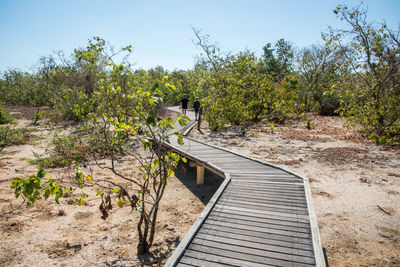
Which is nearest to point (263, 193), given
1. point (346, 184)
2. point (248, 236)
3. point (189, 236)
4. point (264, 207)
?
point (264, 207)

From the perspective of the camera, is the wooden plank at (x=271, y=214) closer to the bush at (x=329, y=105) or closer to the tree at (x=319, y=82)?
the tree at (x=319, y=82)

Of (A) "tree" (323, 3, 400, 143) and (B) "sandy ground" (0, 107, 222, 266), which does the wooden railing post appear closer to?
(B) "sandy ground" (0, 107, 222, 266)

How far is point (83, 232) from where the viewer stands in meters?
5.20

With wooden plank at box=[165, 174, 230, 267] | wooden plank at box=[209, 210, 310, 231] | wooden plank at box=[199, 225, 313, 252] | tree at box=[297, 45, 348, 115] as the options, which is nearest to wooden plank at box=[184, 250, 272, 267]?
wooden plank at box=[165, 174, 230, 267]

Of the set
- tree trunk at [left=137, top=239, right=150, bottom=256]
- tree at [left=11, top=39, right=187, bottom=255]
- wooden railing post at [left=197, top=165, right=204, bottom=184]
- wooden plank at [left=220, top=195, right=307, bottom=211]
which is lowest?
tree trunk at [left=137, top=239, right=150, bottom=256]

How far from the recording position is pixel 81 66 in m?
18.7

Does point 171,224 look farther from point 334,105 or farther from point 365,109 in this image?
point 334,105

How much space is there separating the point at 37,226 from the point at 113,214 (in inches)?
61.9

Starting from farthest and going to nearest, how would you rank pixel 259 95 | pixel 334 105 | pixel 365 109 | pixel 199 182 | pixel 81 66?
pixel 334 105 → pixel 81 66 → pixel 259 95 → pixel 365 109 → pixel 199 182

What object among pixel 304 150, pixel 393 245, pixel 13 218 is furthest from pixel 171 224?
pixel 304 150

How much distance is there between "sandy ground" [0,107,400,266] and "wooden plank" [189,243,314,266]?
4.15 ft

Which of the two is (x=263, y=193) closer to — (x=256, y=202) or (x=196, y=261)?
(x=256, y=202)

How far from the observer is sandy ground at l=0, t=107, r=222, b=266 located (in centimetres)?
433

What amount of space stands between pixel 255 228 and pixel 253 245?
0.45m
